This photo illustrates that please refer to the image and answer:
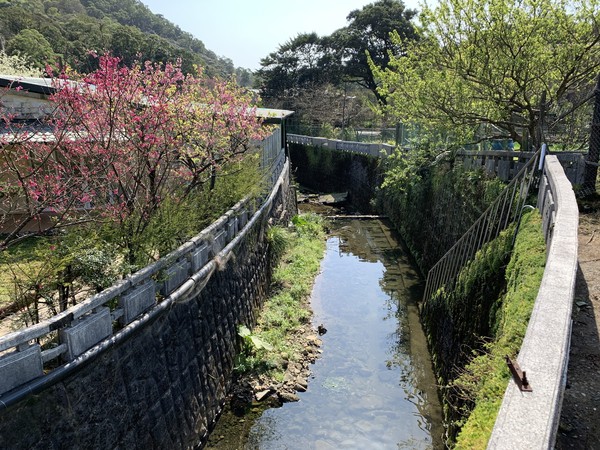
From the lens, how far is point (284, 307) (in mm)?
12695

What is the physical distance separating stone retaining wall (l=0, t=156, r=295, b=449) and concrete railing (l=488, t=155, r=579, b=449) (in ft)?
14.6

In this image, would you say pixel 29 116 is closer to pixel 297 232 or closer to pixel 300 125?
pixel 297 232

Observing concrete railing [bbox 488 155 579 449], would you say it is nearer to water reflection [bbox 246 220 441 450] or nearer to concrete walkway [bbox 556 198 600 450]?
concrete walkway [bbox 556 198 600 450]

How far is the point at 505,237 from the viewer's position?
8.41 m

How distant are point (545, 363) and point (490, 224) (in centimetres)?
678

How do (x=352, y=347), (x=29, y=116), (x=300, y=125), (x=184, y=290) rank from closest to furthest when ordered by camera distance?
(x=184, y=290) < (x=352, y=347) < (x=29, y=116) < (x=300, y=125)

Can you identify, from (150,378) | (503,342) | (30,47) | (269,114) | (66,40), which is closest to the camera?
(503,342)

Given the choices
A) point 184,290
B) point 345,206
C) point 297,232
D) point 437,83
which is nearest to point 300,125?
point 345,206

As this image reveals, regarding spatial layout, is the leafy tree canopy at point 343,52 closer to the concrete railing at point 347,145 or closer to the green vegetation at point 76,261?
the concrete railing at point 347,145

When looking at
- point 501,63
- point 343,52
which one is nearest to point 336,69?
point 343,52

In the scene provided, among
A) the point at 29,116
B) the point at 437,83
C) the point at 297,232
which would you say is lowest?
the point at 297,232

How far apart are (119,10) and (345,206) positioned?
13665cm

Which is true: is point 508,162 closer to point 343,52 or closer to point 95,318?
point 95,318

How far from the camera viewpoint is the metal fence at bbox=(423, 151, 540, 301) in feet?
29.1
